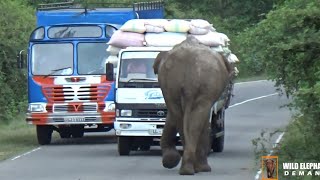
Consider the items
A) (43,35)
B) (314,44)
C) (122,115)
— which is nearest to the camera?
(314,44)

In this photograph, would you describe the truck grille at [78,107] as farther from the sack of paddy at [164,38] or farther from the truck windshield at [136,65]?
the sack of paddy at [164,38]

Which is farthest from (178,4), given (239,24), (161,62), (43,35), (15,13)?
(161,62)

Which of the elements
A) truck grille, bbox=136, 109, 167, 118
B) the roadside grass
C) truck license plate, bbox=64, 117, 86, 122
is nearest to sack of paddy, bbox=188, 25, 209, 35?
truck grille, bbox=136, 109, 167, 118

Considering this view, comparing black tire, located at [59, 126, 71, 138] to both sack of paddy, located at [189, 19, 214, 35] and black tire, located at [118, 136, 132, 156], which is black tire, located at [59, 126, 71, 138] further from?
sack of paddy, located at [189, 19, 214, 35]

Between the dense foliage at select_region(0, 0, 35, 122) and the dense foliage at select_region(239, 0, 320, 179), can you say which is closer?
the dense foliage at select_region(239, 0, 320, 179)

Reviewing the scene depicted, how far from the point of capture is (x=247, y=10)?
211 feet

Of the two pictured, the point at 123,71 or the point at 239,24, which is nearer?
the point at 123,71

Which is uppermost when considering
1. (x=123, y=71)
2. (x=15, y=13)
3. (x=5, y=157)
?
(x=15, y=13)

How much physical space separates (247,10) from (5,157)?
138ft

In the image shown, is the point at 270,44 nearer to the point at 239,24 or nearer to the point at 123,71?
the point at 123,71

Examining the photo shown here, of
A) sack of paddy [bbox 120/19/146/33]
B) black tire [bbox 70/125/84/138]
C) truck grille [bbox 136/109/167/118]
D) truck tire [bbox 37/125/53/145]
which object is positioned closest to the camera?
truck grille [bbox 136/109/167/118]

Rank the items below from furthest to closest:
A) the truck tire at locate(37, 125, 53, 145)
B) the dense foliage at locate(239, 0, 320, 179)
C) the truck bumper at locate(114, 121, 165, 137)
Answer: the truck tire at locate(37, 125, 53, 145), the truck bumper at locate(114, 121, 165, 137), the dense foliage at locate(239, 0, 320, 179)

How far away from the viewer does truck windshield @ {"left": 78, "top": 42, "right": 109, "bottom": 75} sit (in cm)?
2623

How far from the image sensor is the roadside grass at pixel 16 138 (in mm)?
25078
